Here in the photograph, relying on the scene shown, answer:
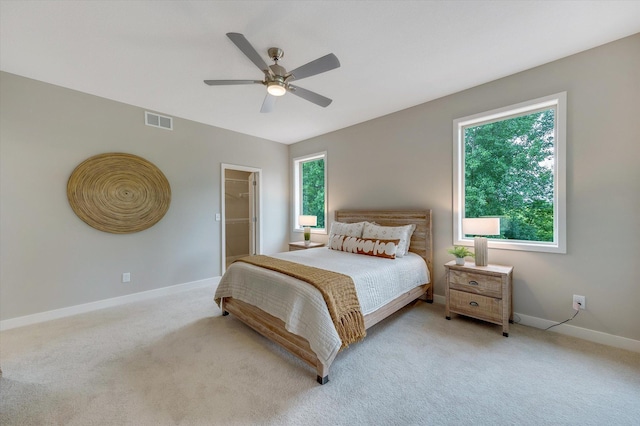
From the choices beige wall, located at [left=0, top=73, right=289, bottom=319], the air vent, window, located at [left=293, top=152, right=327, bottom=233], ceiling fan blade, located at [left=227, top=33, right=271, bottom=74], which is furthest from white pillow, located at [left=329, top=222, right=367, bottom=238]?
the air vent

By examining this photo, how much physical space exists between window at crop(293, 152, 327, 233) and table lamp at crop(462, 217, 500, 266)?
267 centimetres

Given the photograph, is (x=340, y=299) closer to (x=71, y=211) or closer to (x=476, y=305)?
(x=476, y=305)

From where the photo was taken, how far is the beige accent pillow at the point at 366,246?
3.10 m

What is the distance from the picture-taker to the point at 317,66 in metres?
1.99

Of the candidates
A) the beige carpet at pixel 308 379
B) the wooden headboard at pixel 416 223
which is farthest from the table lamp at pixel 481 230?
the beige carpet at pixel 308 379

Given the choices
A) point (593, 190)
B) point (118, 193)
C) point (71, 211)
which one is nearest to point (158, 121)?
point (118, 193)

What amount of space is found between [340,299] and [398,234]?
1.55 meters

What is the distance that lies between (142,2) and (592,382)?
13.9 feet

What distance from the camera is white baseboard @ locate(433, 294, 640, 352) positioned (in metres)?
2.19

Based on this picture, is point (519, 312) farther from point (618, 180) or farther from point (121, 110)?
point (121, 110)

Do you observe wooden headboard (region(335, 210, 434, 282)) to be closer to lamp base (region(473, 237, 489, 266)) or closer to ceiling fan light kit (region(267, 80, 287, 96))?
lamp base (region(473, 237, 489, 266))

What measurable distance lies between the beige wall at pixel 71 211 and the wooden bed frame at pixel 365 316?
1.57 meters

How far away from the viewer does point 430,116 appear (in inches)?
134

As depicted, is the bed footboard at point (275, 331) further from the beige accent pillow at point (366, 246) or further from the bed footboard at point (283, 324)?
the beige accent pillow at point (366, 246)
